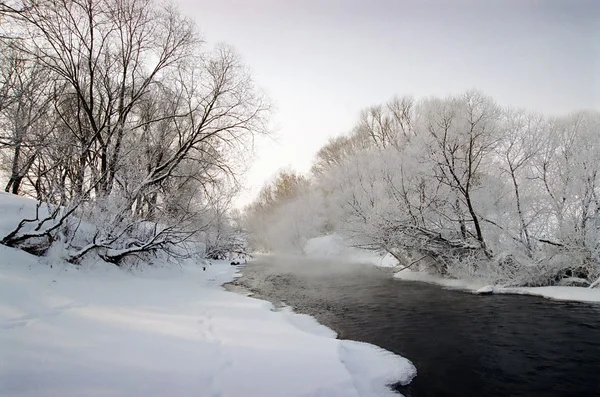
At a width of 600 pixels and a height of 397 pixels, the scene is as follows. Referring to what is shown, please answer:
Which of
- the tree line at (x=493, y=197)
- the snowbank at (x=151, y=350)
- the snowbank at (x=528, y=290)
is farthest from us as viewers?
the tree line at (x=493, y=197)

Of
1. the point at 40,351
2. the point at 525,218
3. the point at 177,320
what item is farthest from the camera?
the point at 525,218

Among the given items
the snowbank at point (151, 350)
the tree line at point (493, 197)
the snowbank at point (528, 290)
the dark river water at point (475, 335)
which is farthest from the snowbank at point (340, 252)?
the snowbank at point (151, 350)

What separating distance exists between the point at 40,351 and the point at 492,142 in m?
15.9

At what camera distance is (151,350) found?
4.29 m

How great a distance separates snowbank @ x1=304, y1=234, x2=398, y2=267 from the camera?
2488cm

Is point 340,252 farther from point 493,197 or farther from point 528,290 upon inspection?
point 528,290

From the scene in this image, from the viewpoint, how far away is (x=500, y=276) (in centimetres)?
1310

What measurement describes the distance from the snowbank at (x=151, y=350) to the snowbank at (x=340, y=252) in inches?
663

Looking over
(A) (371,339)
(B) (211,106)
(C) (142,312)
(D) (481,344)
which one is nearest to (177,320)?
(C) (142,312)

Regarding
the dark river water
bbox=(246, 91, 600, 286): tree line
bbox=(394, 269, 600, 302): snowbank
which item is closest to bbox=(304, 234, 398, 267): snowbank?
bbox=(246, 91, 600, 286): tree line

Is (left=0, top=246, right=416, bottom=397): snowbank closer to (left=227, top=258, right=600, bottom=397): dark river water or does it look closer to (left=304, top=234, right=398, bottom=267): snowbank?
(left=227, top=258, right=600, bottom=397): dark river water

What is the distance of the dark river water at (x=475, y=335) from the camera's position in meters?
4.91

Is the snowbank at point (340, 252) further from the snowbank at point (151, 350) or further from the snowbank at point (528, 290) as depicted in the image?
the snowbank at point (151, 350)

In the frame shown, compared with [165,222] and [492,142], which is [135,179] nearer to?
[165,222]
